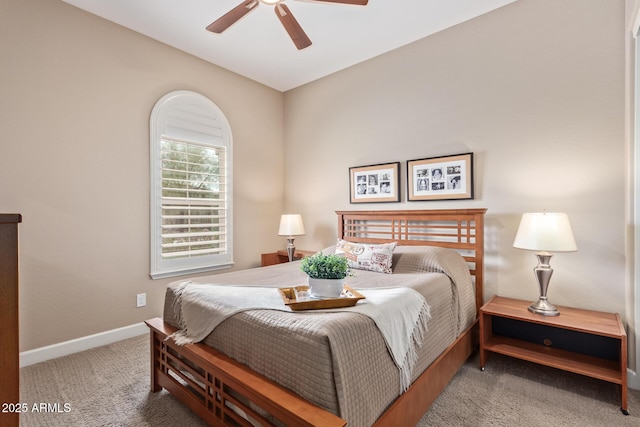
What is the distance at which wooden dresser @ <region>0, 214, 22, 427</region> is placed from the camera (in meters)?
0.74

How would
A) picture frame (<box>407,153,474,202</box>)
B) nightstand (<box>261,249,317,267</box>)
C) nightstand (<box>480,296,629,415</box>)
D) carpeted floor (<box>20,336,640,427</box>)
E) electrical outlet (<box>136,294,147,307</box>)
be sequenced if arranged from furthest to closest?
nightstand (<box>261,249,317,267</box>), electrical outlet (<box>136,294,147,307</box>), picture frame (<box>407,153,474,202</box>), nightstand (<box>480,296,629,415</box>), carpeted floor (<box>20,336,640,427</box>)

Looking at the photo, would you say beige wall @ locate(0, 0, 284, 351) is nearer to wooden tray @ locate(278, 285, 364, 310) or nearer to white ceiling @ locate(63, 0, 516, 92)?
white ceiling @ locate(63, 0, 516, 92)

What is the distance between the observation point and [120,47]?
2979mm

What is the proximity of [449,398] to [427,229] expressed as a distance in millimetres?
1566

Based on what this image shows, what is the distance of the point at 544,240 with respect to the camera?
→ 6.99 ft

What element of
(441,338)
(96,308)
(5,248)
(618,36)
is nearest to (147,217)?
(96,308)

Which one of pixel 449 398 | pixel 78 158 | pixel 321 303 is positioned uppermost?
pixel 78 158

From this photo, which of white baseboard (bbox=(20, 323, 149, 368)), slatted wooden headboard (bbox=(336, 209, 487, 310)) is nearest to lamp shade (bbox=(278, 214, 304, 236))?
slatted wooden headboard (bbox=(336, 209, 487, 310))

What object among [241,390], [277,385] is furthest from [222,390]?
[277,385]

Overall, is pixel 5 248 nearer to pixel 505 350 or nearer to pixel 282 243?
pixel 505 350

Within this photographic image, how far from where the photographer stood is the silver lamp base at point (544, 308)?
2.21 m

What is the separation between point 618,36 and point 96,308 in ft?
15.7

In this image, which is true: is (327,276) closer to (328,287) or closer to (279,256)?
(328,287)

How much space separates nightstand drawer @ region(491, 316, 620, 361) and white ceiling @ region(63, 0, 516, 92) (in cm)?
279
